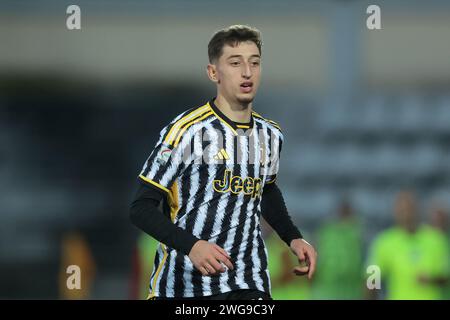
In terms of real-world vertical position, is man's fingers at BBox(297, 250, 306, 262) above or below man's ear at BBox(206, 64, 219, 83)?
below

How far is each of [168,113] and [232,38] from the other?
51.8 feet

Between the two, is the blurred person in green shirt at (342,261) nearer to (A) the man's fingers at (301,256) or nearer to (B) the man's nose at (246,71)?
(A) the man's fingers at (301,256)

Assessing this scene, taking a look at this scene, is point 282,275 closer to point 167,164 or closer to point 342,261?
point 342,261

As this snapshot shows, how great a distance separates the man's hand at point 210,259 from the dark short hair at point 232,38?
0.93 m

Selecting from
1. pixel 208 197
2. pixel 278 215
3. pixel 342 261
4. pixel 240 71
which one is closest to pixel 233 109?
pixel 240 71

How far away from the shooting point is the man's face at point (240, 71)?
4.25 m

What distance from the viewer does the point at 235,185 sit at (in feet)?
14.0

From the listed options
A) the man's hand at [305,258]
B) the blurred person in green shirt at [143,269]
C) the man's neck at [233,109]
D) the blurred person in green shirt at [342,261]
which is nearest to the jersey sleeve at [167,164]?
the man's neck at [233,109]

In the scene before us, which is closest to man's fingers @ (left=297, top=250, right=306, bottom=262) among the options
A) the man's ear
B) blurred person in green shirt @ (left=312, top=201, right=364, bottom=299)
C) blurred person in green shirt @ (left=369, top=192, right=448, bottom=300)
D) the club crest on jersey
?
the club crest on jersey

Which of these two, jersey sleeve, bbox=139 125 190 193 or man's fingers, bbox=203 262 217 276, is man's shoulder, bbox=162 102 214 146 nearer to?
jersey sleeve, bbox=139 125 190 193

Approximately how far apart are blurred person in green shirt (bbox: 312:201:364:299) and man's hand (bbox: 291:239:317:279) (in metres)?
Result: 6.53

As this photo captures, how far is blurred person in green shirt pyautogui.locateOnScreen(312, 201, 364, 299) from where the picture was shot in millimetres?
10883

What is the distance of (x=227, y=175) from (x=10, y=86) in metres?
19.2
